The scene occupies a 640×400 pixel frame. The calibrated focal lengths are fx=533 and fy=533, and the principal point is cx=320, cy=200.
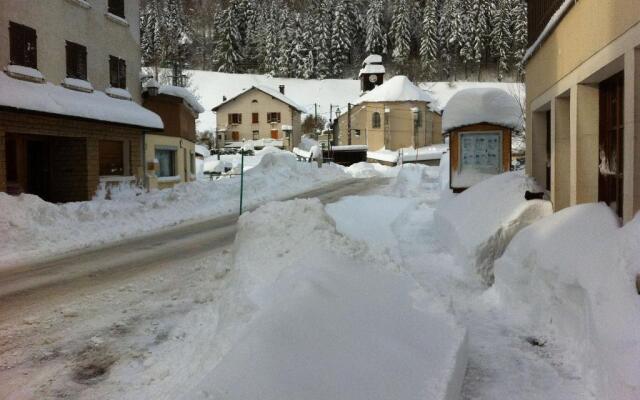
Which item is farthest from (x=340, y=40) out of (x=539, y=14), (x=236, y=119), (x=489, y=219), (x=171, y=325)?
(x=171, y=325)

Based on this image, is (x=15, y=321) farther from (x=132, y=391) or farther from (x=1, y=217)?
(x=1, y=217)

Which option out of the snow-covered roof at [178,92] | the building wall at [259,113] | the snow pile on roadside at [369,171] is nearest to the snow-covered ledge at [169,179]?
the snow-covered roof at [178,92]

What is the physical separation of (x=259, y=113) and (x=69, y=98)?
50645mm

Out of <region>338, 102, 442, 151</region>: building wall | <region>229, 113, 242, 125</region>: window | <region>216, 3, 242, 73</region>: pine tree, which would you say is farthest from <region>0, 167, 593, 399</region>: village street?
<region>216, 3, 242, 73</region>: pine tree

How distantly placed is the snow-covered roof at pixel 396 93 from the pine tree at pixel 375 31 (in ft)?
142

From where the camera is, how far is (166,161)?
2602 centimetres

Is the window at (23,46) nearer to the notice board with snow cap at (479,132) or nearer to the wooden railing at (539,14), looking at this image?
the notice board with snow cap at (479,132)

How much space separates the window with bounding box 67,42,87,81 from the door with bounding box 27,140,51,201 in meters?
2.64

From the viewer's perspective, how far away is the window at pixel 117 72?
21484 millimetres

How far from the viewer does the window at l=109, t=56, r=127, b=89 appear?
21484 mm

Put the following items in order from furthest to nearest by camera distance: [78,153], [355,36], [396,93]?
1. [355,36]
2. [396,93]
3. [78,153]

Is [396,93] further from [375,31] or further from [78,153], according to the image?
[375,31]

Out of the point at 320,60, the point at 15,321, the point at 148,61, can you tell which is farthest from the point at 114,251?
the point at 320,60

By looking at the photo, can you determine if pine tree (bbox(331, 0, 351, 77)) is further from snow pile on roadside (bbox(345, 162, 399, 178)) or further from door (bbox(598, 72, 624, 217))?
door (bbox(598, 72, 624, 217))
